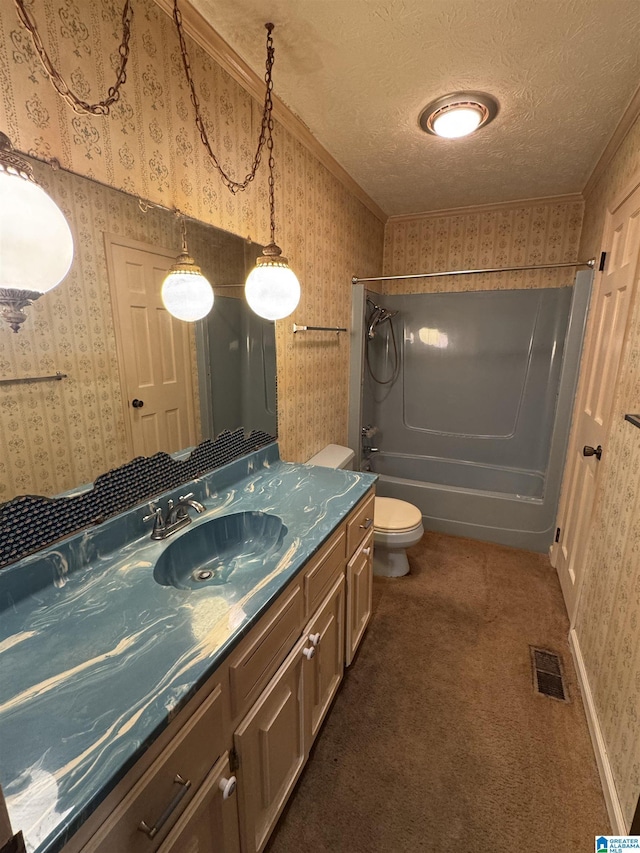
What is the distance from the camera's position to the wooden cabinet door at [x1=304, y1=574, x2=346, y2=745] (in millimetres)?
1242

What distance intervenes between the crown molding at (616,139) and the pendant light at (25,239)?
2136 millimetres

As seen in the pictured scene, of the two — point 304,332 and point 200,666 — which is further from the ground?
point 304,332

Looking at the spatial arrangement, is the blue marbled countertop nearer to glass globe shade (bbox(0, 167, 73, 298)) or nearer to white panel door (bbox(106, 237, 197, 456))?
white panel door (bbox(106, 237, 197, 456))

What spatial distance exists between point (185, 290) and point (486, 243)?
265cm

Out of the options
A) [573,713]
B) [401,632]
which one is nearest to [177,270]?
[401,632]

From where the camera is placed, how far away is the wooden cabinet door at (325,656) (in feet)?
4.07

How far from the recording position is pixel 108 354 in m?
1.09

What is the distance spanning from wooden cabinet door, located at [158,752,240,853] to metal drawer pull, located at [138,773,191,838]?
0.05 meters

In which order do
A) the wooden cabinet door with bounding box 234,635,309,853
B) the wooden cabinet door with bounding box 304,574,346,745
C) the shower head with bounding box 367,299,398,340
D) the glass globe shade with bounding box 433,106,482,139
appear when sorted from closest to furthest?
the wooden cabinet door with bounding box 234,635,309,853 < the wooden cabinet door with bounding box 304,574,346,745 < the glass globe shade with bounding box 433,106,482,139 < the shower head with bounding box 367,299,398,340

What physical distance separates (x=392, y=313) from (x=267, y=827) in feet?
10.2

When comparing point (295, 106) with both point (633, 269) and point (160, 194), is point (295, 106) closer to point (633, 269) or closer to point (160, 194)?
point (160, 194)

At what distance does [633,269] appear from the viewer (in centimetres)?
154

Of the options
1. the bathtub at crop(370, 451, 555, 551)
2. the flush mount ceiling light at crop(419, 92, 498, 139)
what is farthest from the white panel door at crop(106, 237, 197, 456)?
the bathtub at crop(370, 451, 555, 551)

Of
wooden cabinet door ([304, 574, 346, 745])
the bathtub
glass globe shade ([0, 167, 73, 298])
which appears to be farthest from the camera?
the bathtub
